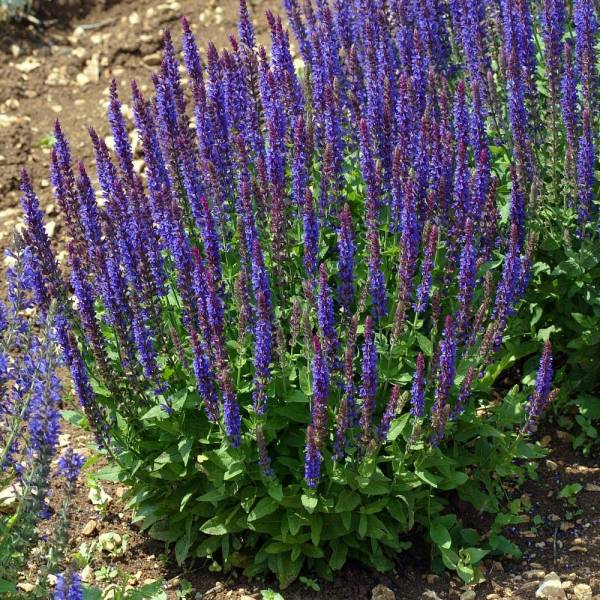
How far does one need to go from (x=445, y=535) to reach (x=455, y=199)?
184 centimetres

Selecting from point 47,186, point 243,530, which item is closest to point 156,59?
point 47,186

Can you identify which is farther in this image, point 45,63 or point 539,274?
point 45,63

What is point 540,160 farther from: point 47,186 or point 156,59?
point 156,59

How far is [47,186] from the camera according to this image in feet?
31.3

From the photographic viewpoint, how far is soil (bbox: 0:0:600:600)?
18.1 ft

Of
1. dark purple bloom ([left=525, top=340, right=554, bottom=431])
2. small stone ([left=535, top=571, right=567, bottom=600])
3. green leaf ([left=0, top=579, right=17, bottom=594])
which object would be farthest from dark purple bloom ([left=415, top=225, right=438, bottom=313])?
green leaf ([left=0, top=579, right=17, bottom=594])

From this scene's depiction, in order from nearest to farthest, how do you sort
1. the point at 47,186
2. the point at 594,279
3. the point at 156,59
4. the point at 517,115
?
the point at 517,115 → the point at 594,279 → the point at 47,186 → the point at 156,59

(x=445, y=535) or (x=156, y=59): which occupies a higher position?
(x=156, y=59)

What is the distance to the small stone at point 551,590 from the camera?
5199 millimetres

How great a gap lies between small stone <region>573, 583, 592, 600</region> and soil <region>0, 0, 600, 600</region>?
1cm

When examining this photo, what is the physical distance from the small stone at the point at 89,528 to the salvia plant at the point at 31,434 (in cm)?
82

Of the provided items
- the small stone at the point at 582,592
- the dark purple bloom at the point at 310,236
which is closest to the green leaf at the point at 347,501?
the dark purple bloom at the point at 310,236

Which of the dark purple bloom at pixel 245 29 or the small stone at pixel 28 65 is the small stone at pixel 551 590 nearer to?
the dark purple bloom at pixel 245 29

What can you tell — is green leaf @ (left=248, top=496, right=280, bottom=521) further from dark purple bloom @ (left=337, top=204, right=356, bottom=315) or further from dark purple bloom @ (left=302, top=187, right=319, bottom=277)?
dark purple bloom @ (left=302, top=187, right=319, bottom=277)
